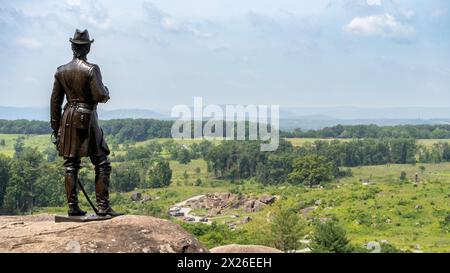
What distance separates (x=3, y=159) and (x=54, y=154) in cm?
5760

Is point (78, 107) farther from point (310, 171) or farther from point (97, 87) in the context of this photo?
point (310, 171)

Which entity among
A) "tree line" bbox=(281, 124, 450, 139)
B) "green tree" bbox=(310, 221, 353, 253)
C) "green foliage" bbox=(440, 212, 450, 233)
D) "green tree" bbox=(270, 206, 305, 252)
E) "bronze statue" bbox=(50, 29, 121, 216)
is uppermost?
"bronze statue" bbox=(50, 29, 121, 216)

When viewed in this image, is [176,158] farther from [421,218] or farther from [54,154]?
[421,218]

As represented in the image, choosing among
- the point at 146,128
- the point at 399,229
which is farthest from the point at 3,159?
the point at 146,128

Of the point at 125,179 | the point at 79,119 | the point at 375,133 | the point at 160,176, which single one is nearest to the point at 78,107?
the point at 79,119

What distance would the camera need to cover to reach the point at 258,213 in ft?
276

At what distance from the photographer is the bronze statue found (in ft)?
37.0

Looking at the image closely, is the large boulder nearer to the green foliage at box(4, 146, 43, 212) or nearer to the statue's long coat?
the statue's long coat

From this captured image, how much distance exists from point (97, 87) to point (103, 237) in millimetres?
2553

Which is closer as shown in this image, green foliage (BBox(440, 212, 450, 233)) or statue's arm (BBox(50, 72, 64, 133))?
statue's arm (BBox(50, 72, 64, 133))

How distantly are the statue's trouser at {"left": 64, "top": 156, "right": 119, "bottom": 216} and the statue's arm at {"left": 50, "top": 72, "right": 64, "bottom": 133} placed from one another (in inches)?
29.0

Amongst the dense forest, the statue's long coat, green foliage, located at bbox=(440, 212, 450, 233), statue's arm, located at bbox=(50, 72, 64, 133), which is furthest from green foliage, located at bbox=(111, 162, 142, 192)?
the statue's long coat

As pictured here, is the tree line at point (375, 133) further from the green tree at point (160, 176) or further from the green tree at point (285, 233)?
the green tree at point (285, 233)

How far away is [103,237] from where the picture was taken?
10.6 m
